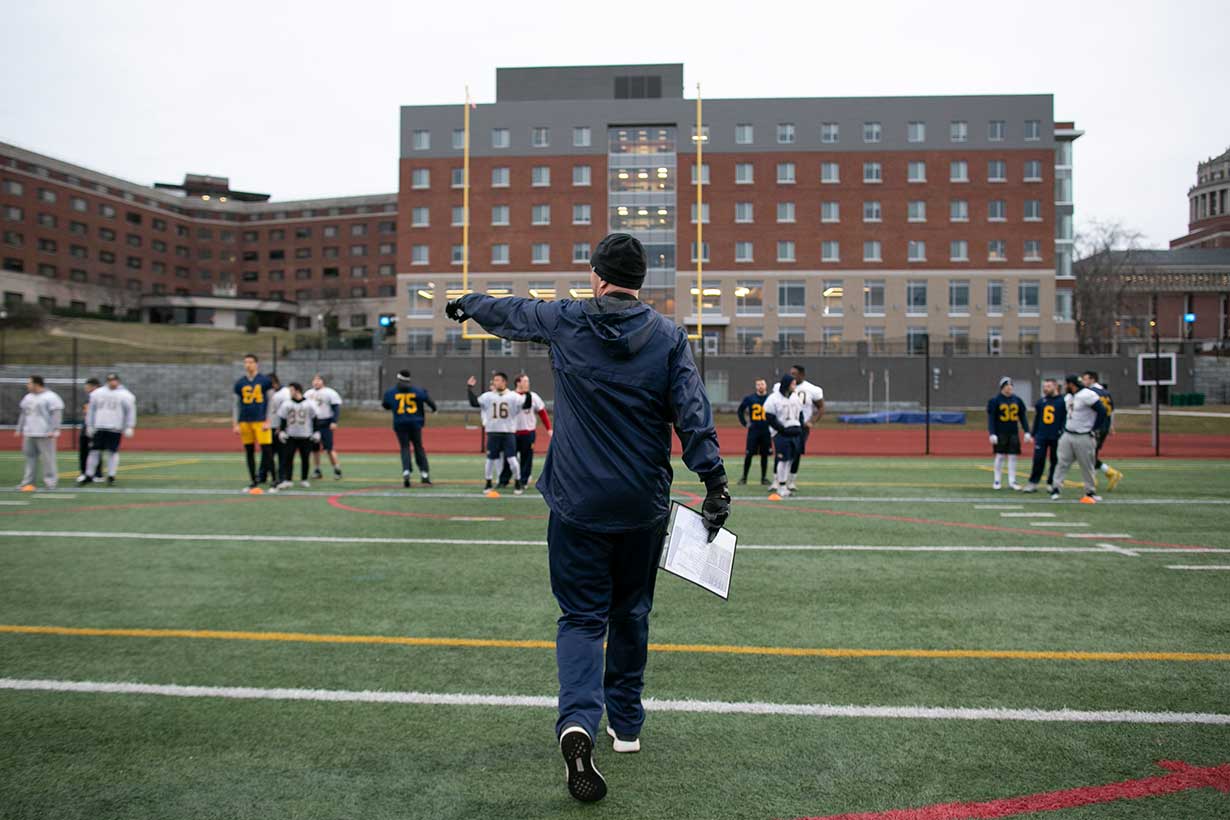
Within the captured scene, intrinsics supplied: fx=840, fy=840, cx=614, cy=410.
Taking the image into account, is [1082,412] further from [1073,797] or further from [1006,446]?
[1073,797]

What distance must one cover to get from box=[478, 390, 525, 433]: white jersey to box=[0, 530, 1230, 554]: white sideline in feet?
14.9

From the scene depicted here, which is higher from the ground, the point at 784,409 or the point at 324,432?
the point at 784,409

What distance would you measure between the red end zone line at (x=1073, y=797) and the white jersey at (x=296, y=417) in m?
12.7

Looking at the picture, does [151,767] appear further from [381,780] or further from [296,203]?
[296,203]

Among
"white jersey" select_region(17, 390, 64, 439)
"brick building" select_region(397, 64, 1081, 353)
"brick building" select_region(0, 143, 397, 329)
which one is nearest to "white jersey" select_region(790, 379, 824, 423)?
"white jersey" select_region(17, 390, 64, 439)

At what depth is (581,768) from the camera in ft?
10.5

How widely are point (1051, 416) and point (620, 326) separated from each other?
1234 centimetres

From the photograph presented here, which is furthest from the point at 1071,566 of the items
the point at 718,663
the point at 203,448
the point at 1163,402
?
the point at 1163,402

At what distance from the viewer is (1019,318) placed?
54781mm

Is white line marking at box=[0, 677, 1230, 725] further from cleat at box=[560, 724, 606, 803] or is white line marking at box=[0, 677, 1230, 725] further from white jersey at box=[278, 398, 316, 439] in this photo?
white jersey at box=[278, 398, 316, 439]

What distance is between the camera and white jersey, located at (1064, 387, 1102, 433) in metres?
12.3

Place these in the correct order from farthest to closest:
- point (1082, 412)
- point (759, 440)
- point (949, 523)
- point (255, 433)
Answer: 1. point (759, 440)
2. point (255, 433)
3. point (1082, 412)
4. point (949, 523)

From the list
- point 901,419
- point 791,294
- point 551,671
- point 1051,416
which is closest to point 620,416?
point 551,671

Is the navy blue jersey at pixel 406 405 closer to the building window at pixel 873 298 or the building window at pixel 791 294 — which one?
the building window at pixel 791 294
